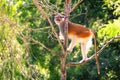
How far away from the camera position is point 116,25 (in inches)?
231

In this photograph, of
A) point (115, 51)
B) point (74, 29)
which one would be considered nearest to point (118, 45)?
point (115, 51)

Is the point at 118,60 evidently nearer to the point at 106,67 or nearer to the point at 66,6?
the point at 106,67

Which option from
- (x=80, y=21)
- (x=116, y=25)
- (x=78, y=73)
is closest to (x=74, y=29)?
(x=116, y=25)

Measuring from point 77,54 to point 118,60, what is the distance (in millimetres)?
1442

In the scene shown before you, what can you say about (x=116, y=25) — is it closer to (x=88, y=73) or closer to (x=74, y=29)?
(x=74, y=29)

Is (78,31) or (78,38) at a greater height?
(78,31)

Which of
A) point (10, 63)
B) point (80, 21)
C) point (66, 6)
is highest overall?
point (66, 6)

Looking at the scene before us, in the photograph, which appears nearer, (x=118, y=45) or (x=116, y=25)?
(x=116, y=25)

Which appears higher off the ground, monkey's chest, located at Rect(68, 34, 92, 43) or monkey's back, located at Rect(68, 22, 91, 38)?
monkey's back, located at Rect(68, 22, 91, 38)

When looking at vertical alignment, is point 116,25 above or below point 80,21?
above

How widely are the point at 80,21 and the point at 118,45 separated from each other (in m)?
1.69

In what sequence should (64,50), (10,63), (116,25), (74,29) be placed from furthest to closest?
(74,29) < (116,25) < (10,63) < (64,50)

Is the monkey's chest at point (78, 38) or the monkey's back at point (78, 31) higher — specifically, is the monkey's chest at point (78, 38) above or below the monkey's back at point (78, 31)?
below

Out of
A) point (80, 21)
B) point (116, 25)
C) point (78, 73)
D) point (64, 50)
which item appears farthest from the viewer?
point (80, 21)
